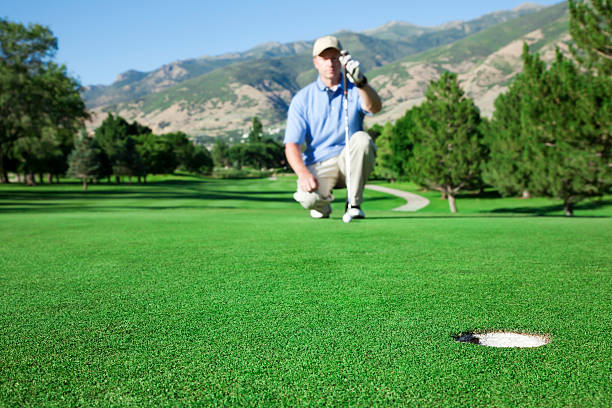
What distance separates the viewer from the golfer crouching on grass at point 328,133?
630cm

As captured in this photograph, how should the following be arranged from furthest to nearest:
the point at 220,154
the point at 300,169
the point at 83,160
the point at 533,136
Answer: the point at 220,154
the point at 83,160
the point at 533,136
the point at 300,169

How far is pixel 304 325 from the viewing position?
3.27 metres

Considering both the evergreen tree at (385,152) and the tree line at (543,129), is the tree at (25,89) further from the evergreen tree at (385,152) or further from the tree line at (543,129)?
the evergreen tree at (385,152)

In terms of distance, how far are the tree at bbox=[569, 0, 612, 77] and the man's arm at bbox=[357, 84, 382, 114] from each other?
1968 centimetres

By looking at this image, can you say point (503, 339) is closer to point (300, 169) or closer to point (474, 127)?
point (300, 169)

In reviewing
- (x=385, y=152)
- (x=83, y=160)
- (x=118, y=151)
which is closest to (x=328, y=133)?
(x=83, y=160)

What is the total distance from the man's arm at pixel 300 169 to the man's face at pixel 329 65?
1100mm

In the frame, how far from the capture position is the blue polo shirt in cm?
657

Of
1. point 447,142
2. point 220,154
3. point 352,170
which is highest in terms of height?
point 220,154

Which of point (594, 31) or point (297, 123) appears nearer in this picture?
point (297, 123)

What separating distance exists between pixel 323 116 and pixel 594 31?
20.8m

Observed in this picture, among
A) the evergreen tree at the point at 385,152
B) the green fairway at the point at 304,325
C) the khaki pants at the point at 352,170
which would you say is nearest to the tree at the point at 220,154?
the evergreen tree at the point at 385,152

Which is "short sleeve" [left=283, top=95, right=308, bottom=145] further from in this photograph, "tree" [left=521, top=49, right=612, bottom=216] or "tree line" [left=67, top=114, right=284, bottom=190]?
"tree" [left=521, top=49, right=612, bottom=216]

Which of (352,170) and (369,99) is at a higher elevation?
(369,99)
